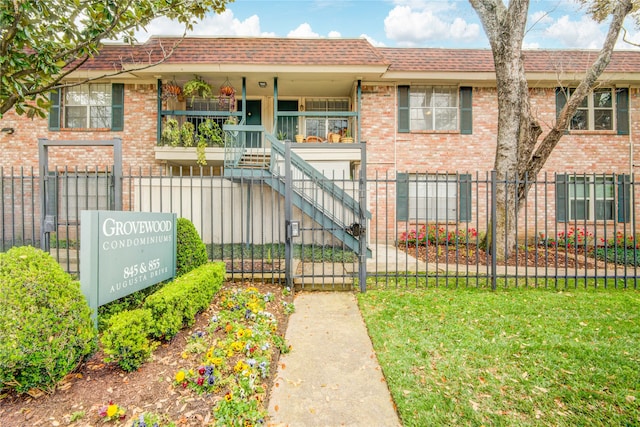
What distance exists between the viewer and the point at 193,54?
36.4 ft

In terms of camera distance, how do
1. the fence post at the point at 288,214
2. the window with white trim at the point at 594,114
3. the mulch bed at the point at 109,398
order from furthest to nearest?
the window with white trim at the point at 594,114
the fence post at the point at 288,214
the mulch bed at the point at 109,398

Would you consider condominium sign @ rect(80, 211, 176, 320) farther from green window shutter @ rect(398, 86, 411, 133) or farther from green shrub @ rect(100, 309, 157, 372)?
green window shutter @ rect(398, 86, 411, 133)

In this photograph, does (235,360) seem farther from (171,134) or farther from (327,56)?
(327,56)

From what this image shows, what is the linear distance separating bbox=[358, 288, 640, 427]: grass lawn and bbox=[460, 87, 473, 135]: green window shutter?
25.7 ft

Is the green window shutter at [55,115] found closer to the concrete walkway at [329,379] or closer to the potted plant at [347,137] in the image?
the potted plant at [347,137]

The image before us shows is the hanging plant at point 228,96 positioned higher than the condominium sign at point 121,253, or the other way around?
the hanging plant at point 228,96

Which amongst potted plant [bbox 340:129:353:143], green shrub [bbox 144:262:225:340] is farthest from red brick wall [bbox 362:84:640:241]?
green shrub [bbox 144:262:225:340]

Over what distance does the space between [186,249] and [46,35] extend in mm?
3903

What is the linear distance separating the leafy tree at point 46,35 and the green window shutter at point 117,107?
22.3 feet

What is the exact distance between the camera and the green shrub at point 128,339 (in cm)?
273

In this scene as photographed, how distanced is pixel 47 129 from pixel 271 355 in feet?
42.1

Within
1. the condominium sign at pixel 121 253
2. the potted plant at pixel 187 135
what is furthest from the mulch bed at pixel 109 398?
the potted plant at pixel 187 135

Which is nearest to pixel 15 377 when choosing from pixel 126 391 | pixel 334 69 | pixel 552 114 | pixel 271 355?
pixel 126 391

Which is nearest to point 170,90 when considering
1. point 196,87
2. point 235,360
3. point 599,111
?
point 196,87
